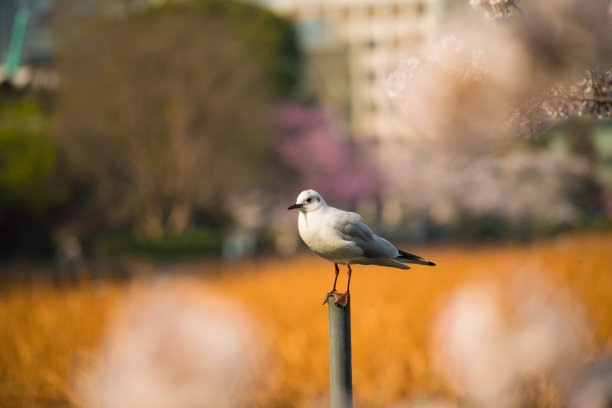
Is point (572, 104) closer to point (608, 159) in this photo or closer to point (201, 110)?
point (608, 159)

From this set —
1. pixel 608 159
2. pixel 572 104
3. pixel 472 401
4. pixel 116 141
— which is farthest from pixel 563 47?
pixel 116 141

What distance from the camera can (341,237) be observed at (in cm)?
76

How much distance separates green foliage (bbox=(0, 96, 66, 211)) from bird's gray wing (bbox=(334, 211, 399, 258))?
22.9 metres

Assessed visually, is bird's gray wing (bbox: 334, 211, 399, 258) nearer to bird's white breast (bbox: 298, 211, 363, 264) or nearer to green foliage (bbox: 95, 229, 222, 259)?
bird's white breast (bbox: 298, 211, 363, 264)

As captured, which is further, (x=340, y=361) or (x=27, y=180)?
(x=27, y=180)

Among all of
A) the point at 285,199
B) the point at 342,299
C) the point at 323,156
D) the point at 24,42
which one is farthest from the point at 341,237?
the point at 24,42

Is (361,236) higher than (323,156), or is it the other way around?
(323,156)

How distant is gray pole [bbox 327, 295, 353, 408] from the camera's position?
82cm

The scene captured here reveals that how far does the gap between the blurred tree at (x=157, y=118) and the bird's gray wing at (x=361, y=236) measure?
23.9m

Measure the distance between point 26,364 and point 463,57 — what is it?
6.31m

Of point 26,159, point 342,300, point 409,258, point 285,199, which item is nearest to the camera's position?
point 409,258

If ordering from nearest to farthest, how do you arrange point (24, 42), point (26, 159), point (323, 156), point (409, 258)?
point (409, 258) < point (26, 159) < point (24, 42) < point (323, 156)

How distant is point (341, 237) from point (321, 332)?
18.5 feet

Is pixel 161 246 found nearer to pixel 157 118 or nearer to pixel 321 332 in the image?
pixel 157 118
